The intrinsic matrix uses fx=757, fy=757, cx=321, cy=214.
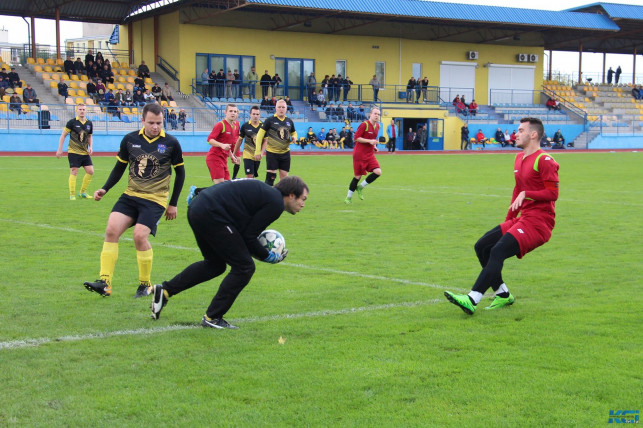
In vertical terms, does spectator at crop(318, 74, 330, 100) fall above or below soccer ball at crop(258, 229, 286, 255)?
above

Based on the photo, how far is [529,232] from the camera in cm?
661

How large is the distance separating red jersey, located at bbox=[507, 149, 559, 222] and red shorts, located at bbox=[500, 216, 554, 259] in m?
0.05

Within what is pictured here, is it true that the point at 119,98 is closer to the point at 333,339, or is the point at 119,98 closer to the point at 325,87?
the point at 325,87

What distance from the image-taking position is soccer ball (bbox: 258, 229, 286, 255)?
5.96 metres

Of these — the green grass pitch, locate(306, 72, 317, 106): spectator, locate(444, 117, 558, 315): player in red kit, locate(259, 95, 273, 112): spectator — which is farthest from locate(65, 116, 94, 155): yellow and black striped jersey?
locate(306, 72, 317, 106): spectator

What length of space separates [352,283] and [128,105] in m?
34.1

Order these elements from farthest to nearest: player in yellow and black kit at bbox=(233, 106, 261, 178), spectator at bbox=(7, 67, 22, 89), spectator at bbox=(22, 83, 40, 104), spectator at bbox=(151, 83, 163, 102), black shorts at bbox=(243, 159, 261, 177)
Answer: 1. spectator at bbox=(151, 83, 163, 102)
2. spectator at bbox=(7, 67, 22, 89)
3. spectator at bbox=(22, 83, 40, 104)
4. black shorts at bbox=(243, 159, 261, 177)
5. player in yellow and black kit at bbox=(233, 106, 261, 178)

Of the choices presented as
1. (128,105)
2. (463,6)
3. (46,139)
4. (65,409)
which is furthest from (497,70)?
(65,409)

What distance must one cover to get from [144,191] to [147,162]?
29 cm

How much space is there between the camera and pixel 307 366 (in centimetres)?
506

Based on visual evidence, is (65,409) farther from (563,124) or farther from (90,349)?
(563,124)

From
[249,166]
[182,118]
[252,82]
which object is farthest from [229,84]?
[249,166]

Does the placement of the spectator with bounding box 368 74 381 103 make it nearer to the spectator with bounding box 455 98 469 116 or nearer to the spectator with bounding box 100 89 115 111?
the spectator with bounding box 455 98 469 116

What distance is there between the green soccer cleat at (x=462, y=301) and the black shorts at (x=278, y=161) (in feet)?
32.5
